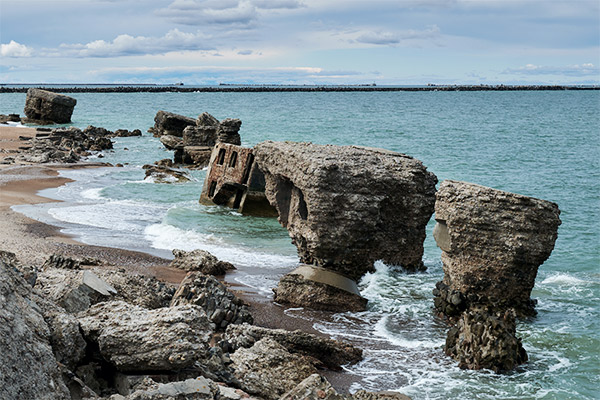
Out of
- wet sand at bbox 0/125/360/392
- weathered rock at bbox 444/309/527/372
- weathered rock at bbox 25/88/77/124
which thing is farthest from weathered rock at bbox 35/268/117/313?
weathered rock at bbox 25/88/77/124

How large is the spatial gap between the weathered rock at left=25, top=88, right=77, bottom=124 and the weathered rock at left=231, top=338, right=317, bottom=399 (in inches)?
2023

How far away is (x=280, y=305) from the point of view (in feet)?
37.0

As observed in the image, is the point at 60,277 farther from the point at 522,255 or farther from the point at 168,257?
the point at 522,255

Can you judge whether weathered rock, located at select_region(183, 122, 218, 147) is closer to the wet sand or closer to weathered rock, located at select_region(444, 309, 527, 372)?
the wet sand

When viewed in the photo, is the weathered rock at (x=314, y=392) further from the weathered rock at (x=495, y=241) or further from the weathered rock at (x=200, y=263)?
the weathered rock at (x=200, y=263)

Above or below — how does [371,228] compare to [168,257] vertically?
above

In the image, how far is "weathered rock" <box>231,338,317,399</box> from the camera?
7066mm

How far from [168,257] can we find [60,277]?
5.74m

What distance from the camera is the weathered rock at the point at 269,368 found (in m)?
7.07

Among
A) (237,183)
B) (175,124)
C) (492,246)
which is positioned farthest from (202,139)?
(492,246)

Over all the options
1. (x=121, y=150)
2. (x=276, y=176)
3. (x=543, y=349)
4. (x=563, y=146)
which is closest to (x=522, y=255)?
(x=543, y=349)

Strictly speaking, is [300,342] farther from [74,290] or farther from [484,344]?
[74,290]

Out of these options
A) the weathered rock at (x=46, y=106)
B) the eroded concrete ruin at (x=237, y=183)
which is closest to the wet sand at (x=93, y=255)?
the eroded concrete ruin at (x=237, y=183)

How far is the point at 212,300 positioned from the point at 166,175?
1881 centimetres
